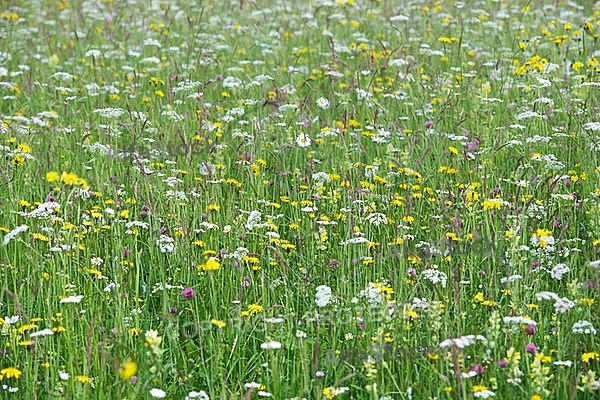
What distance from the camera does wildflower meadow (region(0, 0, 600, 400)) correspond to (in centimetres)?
298

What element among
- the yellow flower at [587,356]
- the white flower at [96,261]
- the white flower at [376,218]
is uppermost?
the white flower at [376,218]

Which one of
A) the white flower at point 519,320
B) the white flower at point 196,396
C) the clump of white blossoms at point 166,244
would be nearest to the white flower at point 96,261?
the clump of white blossoms at point 166,244

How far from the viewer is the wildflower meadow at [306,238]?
2.98 metres

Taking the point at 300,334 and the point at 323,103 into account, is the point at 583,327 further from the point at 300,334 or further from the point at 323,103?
the point at 323,103

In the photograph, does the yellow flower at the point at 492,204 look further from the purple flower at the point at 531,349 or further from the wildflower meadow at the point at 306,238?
the purple flower at the point at 531,349

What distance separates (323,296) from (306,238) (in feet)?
2.72

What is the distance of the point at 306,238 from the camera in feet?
13.1

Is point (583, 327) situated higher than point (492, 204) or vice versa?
point (492, 204)

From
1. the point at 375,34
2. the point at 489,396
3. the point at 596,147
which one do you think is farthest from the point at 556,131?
the point at 375,34

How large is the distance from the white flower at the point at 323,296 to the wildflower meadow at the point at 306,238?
12 millimetres

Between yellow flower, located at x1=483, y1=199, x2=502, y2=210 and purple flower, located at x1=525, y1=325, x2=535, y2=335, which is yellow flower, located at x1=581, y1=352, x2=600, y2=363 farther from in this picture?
yellow flower, located at x1=483, y1=199, x2=502, y2=210

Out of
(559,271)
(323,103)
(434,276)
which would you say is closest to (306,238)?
(434,276)

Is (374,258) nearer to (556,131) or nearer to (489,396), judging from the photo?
(489,396)

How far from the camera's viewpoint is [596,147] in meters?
4.48
